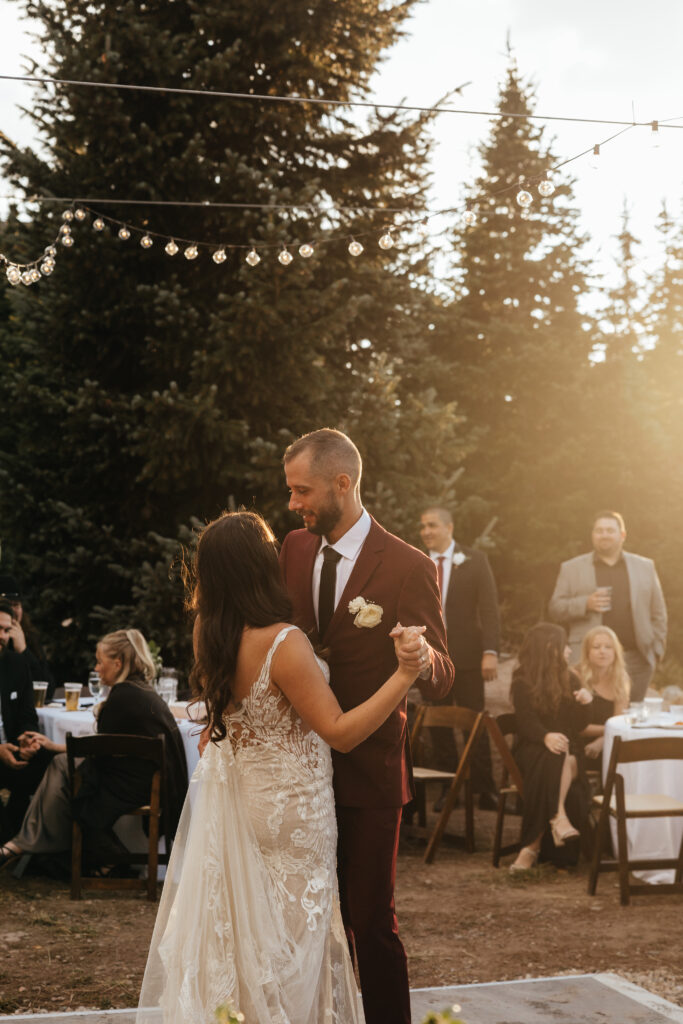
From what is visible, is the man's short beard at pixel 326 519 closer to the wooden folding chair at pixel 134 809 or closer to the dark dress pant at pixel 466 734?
the wooden folding chair at pixel 134 809

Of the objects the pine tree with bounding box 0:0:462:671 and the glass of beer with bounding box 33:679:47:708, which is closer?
the glass of beer with bounding box 33:679:47:708

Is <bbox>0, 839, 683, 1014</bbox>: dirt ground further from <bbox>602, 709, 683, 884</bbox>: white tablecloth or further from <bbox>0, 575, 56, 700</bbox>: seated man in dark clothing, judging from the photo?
<bbox>0, 575, 56, 700</bbox>: seated man in dark clothing

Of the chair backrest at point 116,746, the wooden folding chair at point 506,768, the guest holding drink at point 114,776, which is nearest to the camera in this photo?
the chair backrest at point 116,746

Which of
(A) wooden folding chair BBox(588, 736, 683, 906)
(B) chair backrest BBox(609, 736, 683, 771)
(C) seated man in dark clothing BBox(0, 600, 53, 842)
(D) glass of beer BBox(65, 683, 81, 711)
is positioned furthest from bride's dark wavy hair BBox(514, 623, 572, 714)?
(C) seated man in dark clothing BBox(0, 600, 53, 842)

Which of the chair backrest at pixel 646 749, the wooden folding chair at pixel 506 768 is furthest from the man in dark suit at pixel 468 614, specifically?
the chair backrest at pixel 646 749

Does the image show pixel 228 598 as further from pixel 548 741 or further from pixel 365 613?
pixel 548 741

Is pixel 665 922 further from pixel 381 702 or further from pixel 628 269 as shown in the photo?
pixel 628 269

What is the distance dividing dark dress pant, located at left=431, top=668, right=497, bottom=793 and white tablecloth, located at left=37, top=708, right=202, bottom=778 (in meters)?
2.62

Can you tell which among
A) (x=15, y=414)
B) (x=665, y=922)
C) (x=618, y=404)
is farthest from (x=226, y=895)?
(x=618, y=404)

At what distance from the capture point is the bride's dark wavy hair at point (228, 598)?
303cm

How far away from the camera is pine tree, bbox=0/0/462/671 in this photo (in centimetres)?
1076

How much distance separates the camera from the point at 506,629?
61.6ft

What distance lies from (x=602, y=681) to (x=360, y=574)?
15.6 feet

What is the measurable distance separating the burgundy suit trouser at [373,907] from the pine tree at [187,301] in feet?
24.0
